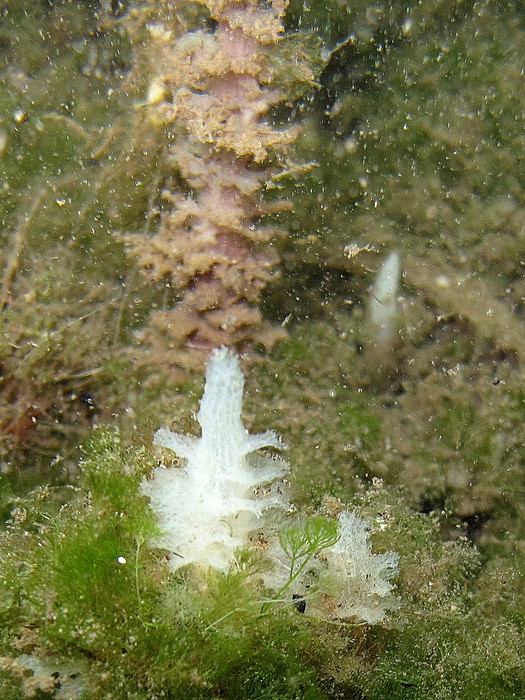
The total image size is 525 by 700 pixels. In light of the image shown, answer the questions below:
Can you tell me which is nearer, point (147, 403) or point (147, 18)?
point (147, 18)

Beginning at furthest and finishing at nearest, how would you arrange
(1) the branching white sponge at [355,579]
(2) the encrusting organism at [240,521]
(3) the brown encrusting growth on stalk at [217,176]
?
(1) the branching white sponge at [355,579]
(2) the encrusting organism at [240,521]
(3) the brown encrusting growth on stalk at [217,176]

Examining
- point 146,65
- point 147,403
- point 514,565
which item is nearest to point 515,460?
point 514,565

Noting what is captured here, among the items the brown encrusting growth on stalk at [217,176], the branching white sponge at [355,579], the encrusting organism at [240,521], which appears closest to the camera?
the brown encrusting growth on stalk at [217,176]

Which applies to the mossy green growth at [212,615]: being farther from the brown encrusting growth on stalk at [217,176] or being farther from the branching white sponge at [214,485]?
the brown encrusting growth on stalk at [217,176]

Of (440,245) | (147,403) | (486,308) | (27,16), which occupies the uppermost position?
(27,16)

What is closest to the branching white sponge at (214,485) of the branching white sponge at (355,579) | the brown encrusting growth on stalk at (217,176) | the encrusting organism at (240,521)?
the encrusting organism at (240,521)

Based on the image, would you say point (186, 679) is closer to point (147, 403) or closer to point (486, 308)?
point (147, 403)

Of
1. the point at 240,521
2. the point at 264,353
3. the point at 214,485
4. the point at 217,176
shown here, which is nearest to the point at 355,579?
the point at 240,521
